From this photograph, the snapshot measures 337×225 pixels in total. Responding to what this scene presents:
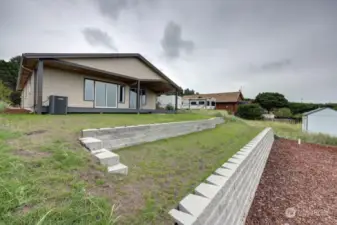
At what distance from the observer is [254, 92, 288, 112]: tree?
3897 centimetres

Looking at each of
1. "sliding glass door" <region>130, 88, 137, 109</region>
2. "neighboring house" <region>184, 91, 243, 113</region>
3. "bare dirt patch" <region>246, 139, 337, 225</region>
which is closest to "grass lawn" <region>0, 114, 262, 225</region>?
"bare dirt patch" <region>246, 139, 337, 225</region>

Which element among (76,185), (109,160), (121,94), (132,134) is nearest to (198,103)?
(121,94)

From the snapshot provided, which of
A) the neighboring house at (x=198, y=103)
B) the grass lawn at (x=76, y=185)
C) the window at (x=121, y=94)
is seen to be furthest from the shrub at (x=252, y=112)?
the grass lawn at (x=76, y=185)

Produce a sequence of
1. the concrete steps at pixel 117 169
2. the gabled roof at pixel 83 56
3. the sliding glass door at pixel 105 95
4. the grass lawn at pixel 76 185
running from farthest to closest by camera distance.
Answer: the sliding glass door at pixel 105 95 → the gabled roof at pixel 83 56 → the concrete steps at pixel 117 169 → the grass lawn at pixel 76 185

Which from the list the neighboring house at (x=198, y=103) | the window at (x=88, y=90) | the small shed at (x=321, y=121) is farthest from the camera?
the neighboring house at (x=198, y=103)

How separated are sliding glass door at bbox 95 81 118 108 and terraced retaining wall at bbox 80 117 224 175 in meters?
6.27

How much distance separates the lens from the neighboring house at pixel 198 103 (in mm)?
36469

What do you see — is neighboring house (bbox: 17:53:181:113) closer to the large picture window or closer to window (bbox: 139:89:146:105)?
the large picture window

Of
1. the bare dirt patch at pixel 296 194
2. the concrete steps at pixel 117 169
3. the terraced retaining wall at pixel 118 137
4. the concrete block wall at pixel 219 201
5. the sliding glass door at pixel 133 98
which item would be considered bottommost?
the bare dirt patch at pixel 296 194

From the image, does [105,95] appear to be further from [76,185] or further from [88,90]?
[76,185]

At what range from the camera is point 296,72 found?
17000mm

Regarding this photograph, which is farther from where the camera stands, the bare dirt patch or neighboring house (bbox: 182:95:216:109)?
neighboring house (bbox: 182:95:216:109)

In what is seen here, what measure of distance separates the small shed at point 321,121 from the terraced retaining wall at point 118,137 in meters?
17.1

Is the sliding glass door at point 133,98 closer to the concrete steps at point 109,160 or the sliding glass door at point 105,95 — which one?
the sliding glass door at point 105,95
